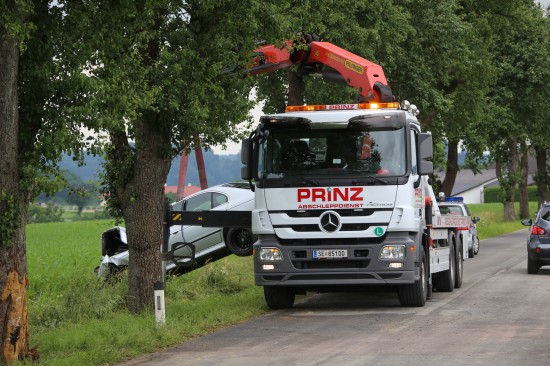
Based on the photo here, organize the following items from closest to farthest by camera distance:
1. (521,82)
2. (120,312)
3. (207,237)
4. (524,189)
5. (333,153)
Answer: (333,153), (120,312), (207,237), (521,82), (524,189)

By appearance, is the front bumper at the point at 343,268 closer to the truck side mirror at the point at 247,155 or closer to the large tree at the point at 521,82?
the truck side mirror at the point at 247,155

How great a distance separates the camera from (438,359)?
37.6ft

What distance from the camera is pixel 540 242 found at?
24891mm

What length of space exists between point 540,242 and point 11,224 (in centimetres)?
1559

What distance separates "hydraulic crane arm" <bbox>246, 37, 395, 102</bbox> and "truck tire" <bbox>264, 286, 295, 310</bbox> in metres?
3.49

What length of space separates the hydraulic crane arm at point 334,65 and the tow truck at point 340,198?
1706 millimetres

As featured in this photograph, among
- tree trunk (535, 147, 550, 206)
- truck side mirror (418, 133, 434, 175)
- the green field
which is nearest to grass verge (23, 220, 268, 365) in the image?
the green field

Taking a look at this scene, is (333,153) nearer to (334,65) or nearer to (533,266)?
(334,65)

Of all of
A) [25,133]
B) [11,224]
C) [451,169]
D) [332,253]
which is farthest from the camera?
[451,169]

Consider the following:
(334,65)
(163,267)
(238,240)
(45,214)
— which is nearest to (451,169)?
(238,240)

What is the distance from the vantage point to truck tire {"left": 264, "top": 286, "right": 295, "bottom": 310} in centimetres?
1769

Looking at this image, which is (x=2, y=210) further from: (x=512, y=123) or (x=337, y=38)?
(x=512, y=123)

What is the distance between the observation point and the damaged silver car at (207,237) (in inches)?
871

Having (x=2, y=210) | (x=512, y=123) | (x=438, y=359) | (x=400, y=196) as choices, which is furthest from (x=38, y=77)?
(x=512, y=123)
